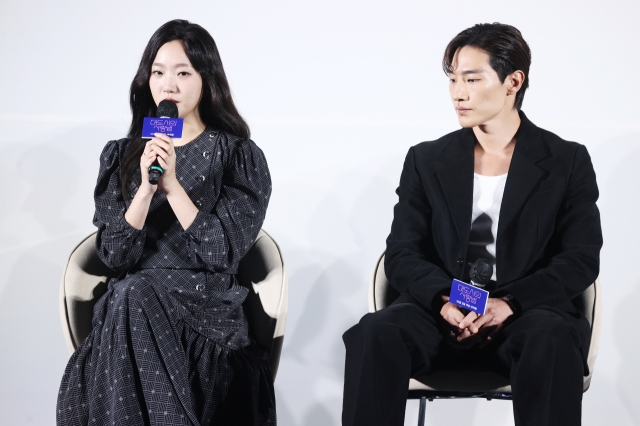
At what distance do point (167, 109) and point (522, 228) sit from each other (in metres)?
1.11

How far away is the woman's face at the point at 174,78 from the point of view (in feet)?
8.32

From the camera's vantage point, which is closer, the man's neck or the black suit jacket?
the black suit jacket

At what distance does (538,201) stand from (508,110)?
1.07ft

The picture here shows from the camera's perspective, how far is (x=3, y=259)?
3.44m

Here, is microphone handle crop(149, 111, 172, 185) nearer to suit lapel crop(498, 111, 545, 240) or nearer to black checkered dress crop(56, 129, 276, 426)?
black checkered dress crop(56, 129, 276, 426)

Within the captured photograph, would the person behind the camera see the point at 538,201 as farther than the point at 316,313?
No

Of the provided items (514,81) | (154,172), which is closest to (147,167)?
(154,172)

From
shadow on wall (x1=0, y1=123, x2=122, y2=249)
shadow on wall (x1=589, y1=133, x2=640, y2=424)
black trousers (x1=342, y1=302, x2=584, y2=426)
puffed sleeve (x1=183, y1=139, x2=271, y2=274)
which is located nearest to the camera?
black trousers (x1=342, y1=302, x2=584, y2=426)

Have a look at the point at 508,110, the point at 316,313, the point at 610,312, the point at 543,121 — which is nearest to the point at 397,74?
the point at 543,121

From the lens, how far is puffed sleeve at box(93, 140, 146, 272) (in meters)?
2.40

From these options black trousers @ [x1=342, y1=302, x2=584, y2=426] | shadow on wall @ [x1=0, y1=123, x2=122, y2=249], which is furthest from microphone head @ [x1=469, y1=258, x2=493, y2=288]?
shadow on wall @ [x1=0, y1=123, x2=122, y2=249]

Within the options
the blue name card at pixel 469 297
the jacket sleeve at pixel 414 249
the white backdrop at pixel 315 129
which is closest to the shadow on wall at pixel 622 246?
the white backdrop at pixel 315 129

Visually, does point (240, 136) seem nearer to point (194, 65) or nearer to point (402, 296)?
point (194, 65)

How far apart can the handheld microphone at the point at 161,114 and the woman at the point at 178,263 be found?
0.06ft
